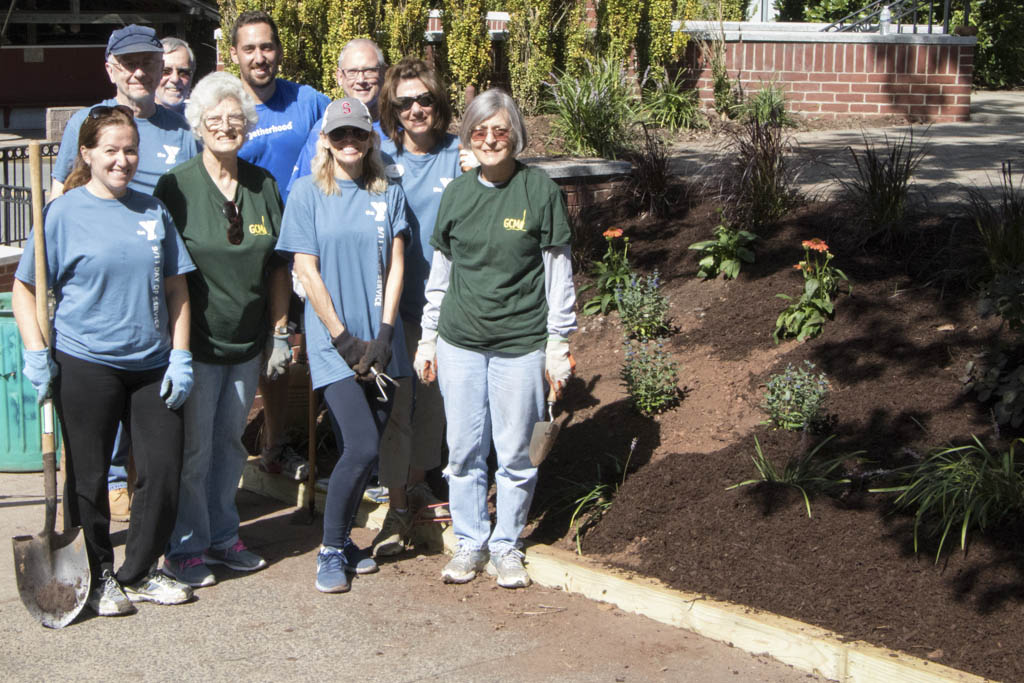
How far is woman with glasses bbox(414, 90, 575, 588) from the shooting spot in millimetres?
4789

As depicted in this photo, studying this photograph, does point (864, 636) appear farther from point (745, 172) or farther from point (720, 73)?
point (720, 73)

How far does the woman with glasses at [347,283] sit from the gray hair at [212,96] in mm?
340

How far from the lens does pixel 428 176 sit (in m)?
5.38

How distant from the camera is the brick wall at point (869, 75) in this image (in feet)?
41.2

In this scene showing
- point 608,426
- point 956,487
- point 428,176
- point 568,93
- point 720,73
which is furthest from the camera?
point 720,73

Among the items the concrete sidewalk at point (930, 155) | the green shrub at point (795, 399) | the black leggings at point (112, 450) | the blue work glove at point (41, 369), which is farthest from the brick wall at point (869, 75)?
the blue work glove at point (41, 369)

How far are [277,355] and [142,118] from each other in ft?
4.17

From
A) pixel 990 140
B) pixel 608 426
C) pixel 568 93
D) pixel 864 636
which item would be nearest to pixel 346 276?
pixel 608 426

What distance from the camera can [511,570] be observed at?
502 cm

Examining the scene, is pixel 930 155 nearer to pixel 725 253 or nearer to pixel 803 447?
pixel 725 253

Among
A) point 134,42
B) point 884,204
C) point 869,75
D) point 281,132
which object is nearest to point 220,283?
point 281,132

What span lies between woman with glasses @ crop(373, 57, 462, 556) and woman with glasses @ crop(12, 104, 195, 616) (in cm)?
103

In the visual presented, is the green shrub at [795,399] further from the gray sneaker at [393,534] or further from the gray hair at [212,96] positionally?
the gray hair at [212,96]

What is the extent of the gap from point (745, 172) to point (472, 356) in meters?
3.23
